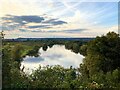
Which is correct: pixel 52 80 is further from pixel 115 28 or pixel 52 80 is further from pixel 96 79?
pixel 115 28

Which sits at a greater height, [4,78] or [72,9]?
[72,9]

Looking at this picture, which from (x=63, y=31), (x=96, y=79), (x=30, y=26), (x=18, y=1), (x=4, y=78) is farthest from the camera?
(x=63, y=31)

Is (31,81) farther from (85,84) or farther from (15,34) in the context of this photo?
(15,34)

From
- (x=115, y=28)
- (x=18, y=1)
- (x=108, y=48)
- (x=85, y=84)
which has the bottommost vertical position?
(x=85, y=84)

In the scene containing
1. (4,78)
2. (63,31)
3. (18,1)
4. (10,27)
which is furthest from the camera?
(63,31)

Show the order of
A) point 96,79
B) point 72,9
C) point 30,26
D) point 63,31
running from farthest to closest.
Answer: point 63,31 < point 30,26 < point 72,9 < point 96,79

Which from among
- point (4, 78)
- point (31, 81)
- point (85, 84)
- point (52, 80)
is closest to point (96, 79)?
point (85, 84)

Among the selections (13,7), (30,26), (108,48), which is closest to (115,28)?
(108,48)

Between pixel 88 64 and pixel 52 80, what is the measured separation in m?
2.25

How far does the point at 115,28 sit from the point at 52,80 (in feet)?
10.5

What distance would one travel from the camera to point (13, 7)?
562 centimetres

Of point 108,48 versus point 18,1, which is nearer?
point 18,1

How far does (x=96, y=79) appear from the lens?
4254mm

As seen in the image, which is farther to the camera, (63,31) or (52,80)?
(63,31)
